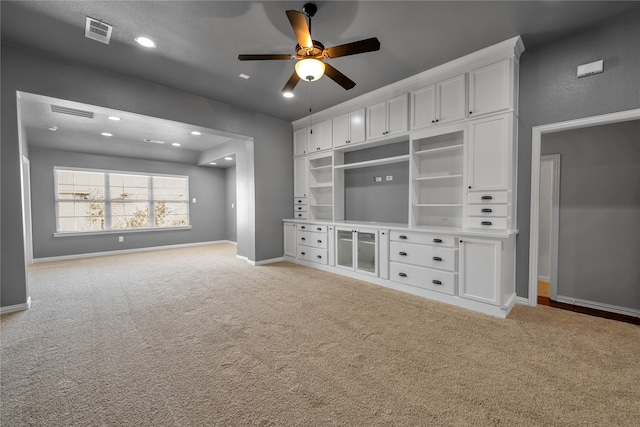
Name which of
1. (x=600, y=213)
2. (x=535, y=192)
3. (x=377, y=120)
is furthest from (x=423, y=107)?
(x=600, y=213)

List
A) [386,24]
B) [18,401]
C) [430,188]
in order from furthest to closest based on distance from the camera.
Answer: [430,188]
[386,24]
[18,401]

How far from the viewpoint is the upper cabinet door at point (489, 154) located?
299 cm

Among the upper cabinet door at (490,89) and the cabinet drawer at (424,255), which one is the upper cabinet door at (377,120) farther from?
the cabinet drawer at (424,255)

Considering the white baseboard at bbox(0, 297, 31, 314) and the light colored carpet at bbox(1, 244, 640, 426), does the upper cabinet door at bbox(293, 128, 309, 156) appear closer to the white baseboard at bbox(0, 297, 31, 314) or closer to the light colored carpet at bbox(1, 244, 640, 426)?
the light colored carpet at bbox(1, 244, 640, 426)

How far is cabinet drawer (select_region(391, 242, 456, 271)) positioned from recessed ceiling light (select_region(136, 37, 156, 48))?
150 inches

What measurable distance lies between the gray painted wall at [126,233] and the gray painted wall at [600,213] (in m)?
8.19

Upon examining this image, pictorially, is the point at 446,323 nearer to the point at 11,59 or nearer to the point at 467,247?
the point at 467,247

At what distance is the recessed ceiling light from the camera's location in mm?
2861

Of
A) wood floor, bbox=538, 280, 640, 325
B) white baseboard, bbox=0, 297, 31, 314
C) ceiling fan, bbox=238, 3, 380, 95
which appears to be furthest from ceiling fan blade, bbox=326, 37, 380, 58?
white baseboard, bbox=0, 297, 31, 314

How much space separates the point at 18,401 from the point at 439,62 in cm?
485

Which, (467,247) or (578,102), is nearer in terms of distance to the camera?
(578,102)

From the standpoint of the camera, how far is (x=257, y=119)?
521 cm

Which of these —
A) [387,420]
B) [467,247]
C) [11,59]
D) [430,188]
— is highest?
[11,59]

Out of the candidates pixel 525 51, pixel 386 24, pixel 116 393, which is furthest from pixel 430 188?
pixel 116 393
